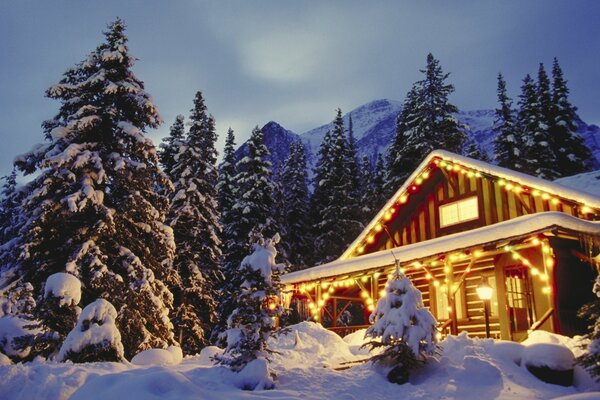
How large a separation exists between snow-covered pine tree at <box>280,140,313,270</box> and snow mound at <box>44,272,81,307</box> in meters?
26.9

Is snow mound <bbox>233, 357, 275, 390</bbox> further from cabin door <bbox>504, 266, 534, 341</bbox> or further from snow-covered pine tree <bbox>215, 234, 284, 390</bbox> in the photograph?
cabin door <bbox>504, 266, 534, 341</bbox>

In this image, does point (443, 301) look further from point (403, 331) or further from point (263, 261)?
point (263, 261)

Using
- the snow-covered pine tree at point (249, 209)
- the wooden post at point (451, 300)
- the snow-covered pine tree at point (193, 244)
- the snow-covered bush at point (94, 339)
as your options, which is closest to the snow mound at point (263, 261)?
the snow-covered bush at point (94, 339)

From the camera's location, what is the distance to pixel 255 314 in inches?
410

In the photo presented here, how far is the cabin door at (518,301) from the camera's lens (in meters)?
16.4

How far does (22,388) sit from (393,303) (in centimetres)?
763

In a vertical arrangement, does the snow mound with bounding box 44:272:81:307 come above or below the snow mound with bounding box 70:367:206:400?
above

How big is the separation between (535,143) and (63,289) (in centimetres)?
3387

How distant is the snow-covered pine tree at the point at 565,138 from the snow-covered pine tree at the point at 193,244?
25209 millimetres

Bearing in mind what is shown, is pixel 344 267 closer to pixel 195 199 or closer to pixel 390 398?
pixel 390 398

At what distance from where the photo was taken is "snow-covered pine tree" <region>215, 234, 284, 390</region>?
33.4 ft

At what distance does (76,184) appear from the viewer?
16688 mm

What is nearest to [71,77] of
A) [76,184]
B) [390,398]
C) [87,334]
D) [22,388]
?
[76,184]

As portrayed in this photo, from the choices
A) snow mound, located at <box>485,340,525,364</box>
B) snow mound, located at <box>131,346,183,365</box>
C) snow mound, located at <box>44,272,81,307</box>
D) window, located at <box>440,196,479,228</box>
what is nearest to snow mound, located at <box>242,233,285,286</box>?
snow mound, located at <box>131,346,183,365</box>
